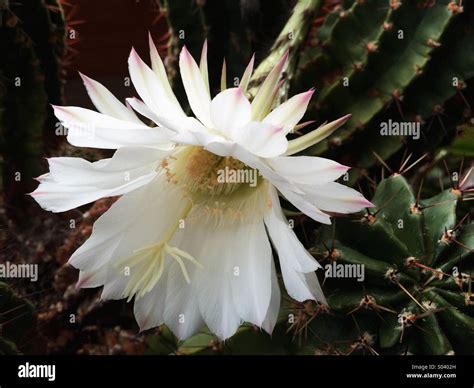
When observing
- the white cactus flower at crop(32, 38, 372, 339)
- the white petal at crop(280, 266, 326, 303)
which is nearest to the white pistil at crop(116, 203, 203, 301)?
the white cactus flower at crop(32, 38, 372, 339)

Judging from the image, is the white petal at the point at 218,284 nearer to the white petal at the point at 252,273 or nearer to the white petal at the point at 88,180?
the white petal at the point at 252,273

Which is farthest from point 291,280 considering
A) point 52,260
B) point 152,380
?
point 52,260

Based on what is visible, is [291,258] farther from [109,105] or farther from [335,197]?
[109,105]

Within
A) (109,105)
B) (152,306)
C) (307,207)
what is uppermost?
(109,105)

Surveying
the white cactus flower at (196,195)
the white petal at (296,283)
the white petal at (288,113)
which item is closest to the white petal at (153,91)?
the white cactus flower at (196,195)

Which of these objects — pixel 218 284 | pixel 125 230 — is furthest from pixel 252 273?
pixel 125 230

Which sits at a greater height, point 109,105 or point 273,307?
point 109,105

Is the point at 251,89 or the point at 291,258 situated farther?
the point at 251,89
